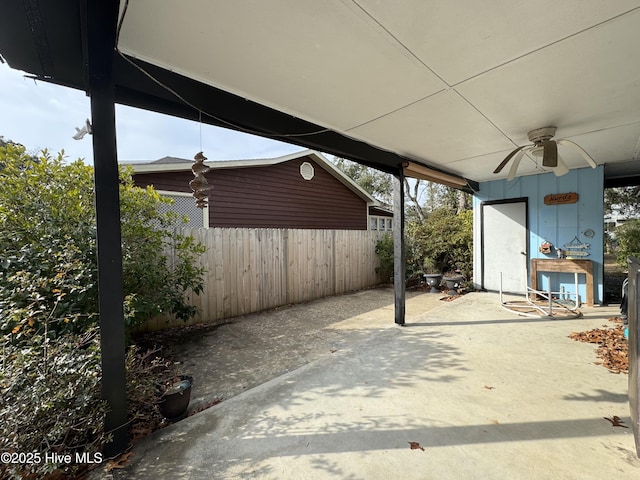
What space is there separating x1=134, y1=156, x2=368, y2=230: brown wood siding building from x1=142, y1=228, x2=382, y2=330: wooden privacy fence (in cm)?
170

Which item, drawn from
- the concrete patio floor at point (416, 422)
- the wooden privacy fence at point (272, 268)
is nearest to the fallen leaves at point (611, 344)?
the concrete patio floor at point (416, 422)

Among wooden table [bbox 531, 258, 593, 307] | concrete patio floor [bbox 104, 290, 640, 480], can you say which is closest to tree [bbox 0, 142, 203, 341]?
concrete patio floor [bbox 104, 290, 640, 480]

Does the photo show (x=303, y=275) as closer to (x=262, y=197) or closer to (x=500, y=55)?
(x=262, y=197)

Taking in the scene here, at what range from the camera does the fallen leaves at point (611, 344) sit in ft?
8.59

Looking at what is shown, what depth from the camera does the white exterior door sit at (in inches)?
222

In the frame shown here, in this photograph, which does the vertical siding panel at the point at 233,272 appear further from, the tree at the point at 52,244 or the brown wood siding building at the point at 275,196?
the tree at the point at 52,244

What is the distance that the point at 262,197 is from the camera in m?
7.28

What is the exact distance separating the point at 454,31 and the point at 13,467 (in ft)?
10.8

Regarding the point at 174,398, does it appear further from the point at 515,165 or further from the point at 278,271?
the point at 515,165

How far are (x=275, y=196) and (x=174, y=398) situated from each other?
20.0 ft

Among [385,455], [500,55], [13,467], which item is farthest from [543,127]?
[13,467]

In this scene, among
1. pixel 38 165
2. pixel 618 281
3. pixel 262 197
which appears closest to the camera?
pixel 38 165

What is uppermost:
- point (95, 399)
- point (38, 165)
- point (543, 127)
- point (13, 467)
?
point (543, 127)

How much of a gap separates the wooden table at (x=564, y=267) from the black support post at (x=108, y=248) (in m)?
6.58
